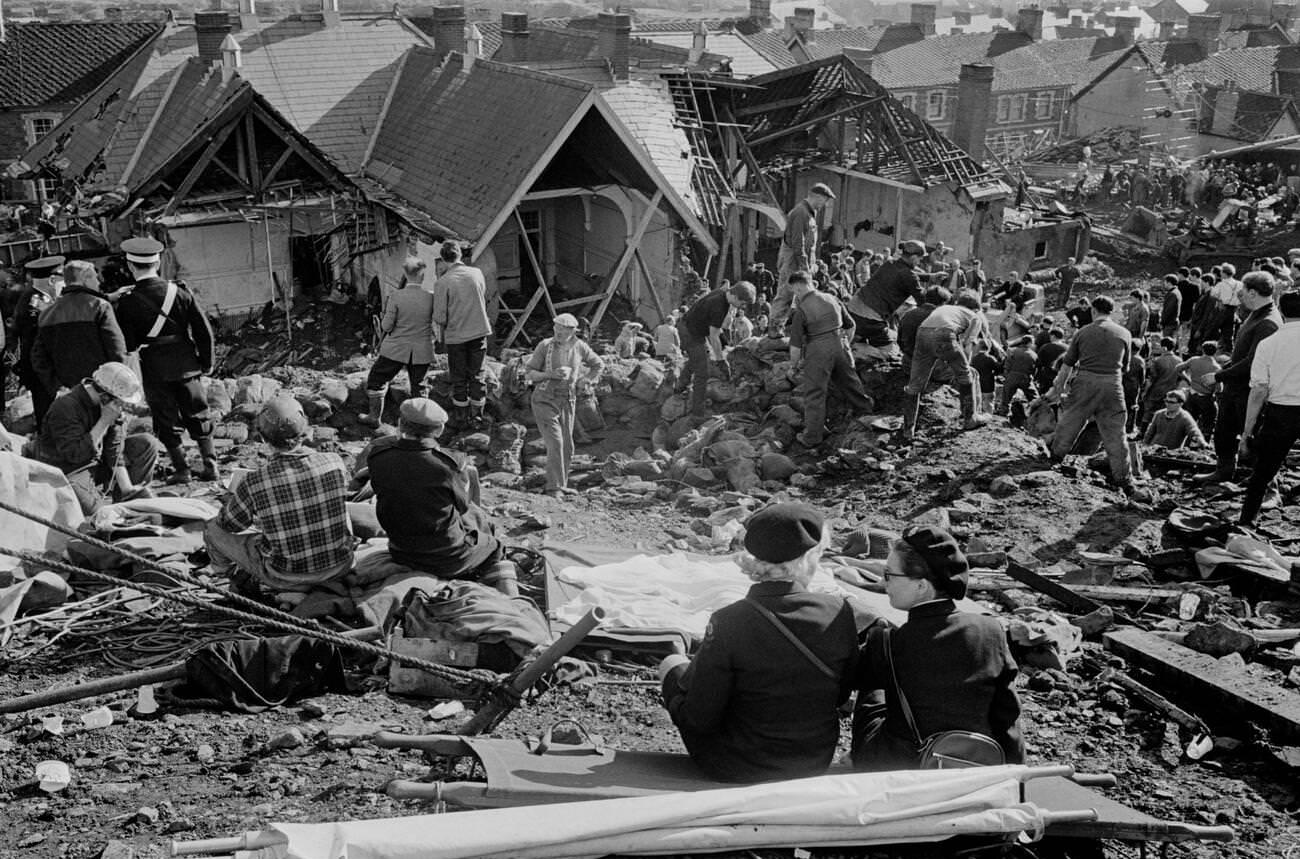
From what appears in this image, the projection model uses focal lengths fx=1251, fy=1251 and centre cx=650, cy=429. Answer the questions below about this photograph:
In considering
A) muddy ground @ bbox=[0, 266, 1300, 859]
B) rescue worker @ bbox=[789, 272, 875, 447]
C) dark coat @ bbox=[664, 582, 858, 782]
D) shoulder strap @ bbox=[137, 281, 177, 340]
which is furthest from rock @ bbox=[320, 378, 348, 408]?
dark coat @ bbox=[664, 582, 858, 782]

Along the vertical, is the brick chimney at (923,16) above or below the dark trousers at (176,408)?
above

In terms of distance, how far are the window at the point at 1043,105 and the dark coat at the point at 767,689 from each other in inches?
2099

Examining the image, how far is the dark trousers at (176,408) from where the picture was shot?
32.5 feet

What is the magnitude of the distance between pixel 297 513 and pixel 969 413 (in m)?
7.18

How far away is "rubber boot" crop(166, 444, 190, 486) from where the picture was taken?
10.1m

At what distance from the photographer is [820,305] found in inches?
454

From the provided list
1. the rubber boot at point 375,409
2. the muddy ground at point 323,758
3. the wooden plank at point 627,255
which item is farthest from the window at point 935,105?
the muddy ground at point 323,758

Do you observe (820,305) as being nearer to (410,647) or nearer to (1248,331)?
(1248,331)

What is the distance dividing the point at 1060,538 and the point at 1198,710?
3.41 metres

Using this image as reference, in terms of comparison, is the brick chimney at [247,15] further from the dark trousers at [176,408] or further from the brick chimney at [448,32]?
the dark trousers at [176,408]

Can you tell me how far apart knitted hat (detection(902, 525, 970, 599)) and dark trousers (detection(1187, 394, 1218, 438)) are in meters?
10.3

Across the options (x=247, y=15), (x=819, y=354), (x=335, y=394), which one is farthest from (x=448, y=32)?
(x=819, y=354)

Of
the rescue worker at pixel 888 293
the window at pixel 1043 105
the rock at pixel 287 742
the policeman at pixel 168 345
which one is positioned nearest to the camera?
the rock at pixel 287 742

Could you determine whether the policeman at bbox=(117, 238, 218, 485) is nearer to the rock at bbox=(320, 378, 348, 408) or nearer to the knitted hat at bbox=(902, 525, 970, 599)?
the rock at bbox=(320, 378, 348, 408)
